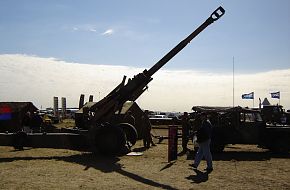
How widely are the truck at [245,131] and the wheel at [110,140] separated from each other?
394cm

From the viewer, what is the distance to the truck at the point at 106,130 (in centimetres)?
1603

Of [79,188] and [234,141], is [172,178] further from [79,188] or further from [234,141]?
[234,141]

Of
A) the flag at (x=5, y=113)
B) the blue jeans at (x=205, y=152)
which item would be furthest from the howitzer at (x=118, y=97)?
the flag at (x=5, y=113)

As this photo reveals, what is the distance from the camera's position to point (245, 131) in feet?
58.9

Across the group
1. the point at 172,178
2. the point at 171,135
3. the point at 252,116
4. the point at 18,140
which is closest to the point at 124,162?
the point at 171,135

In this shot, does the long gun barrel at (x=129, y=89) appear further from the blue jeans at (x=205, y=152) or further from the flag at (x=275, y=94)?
the flag at (x=275, y=94)

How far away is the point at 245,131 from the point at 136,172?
7.13 metres

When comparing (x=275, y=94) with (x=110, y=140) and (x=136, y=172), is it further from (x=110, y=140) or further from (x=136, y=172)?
(x=136, y=172)

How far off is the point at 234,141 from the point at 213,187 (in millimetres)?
7997

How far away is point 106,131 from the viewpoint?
16125 millimetres

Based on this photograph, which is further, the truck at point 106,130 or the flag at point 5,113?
the flag at point 5,113

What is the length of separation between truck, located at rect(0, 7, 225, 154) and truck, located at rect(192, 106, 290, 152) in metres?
3.21

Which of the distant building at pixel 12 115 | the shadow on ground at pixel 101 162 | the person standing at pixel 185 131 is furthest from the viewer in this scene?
the distant building at pixel 12 115

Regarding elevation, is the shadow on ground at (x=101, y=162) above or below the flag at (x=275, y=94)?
below
